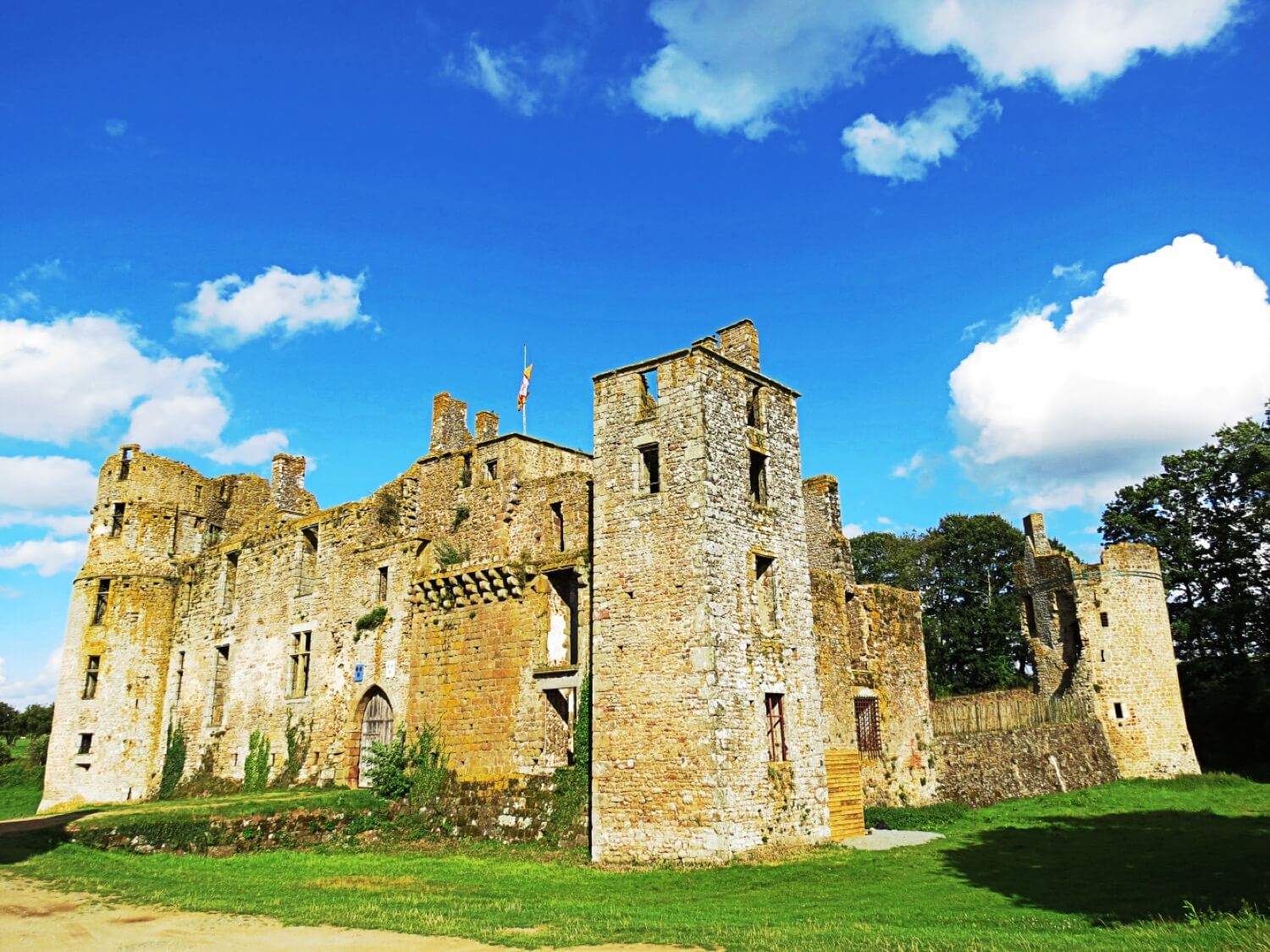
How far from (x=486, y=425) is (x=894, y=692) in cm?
1467

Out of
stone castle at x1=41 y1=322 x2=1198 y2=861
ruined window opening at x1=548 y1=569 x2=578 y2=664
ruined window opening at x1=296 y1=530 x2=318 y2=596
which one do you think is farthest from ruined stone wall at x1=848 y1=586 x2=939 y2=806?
ruined window opening at x1=296 y1=530 x2=318 y2=596

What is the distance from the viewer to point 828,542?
1067 inches

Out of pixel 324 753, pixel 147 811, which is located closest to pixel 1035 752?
pixel 324 753

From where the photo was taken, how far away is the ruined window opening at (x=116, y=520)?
34719mm

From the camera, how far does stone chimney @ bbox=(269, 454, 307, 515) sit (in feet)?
114

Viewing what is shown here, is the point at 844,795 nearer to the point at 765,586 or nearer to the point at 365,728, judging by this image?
the point at 765,586

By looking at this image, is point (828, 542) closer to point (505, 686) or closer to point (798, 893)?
point (505, 686)

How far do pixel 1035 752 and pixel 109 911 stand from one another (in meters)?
28.1

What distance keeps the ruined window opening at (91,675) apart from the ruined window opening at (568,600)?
21.1 meters

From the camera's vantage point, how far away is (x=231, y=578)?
33062mm

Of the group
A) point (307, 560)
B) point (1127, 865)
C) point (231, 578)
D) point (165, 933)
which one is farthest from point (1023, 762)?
point (231, 578)

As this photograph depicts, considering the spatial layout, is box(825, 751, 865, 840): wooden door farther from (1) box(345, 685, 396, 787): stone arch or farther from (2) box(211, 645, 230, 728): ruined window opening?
(2) box(211, 645, 230, 728): ruined window opening

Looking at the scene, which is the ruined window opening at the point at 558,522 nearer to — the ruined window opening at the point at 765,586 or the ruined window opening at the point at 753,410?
the ruined window opening at the point at 753,410

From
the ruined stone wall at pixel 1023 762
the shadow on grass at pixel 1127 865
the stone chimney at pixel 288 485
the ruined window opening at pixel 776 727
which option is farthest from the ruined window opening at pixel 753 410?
the stone chimney at pixel 288 485
